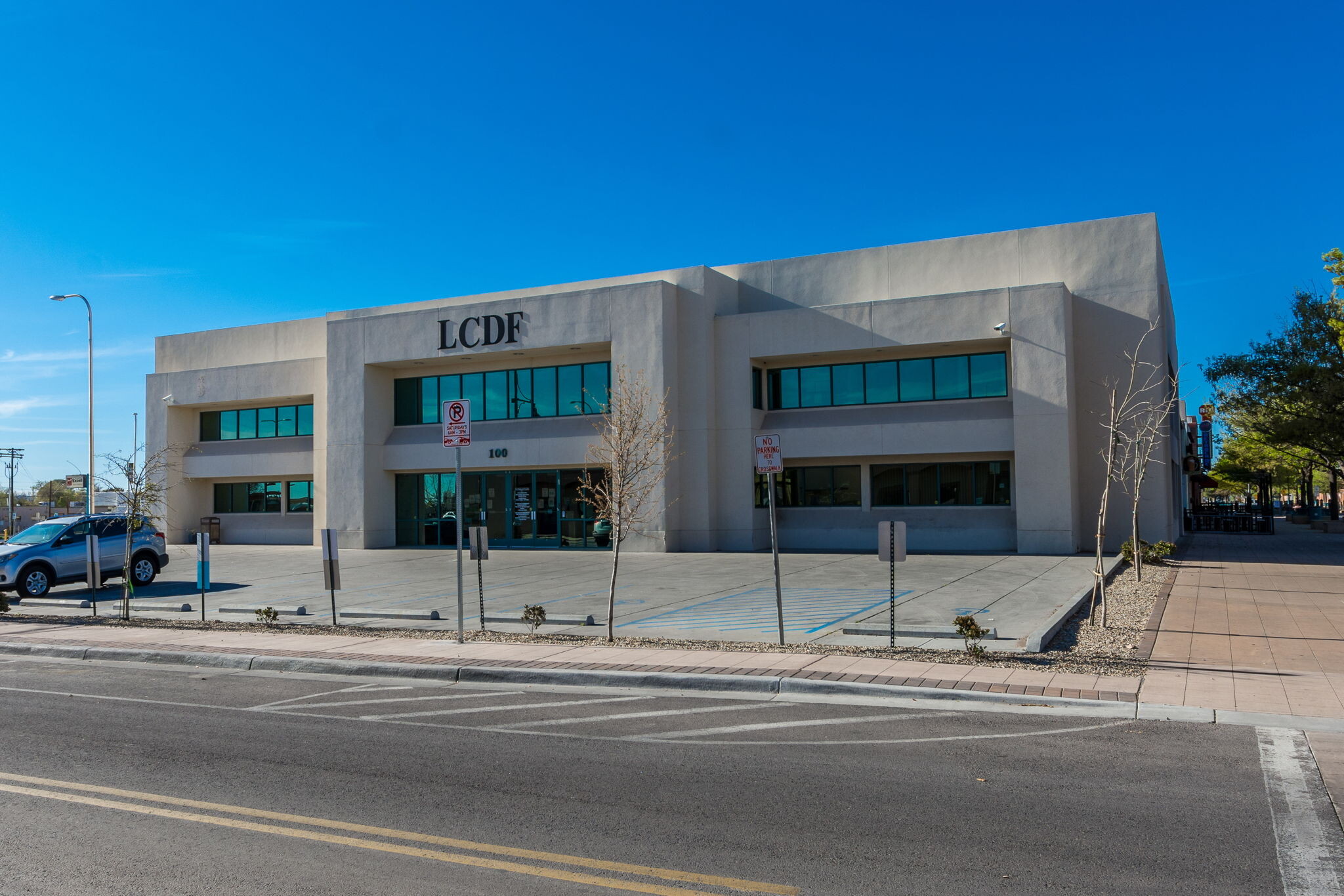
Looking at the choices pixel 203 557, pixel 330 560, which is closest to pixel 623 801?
pixel 330 560

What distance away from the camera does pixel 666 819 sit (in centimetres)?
553

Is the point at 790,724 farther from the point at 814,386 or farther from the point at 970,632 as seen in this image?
the point at 814,386

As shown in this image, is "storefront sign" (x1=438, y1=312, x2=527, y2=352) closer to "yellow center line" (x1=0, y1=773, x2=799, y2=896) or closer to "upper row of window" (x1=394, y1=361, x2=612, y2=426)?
"upper row of window" (x1=394, y1=361, x2=612, y2=426)

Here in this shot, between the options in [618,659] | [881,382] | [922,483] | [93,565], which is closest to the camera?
[618,659]

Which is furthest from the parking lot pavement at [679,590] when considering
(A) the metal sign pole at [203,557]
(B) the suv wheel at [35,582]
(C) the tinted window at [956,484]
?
(C) the tinted window at [956,484]

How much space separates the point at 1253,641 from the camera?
11.6 metres

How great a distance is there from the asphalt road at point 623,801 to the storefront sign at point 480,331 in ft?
72.9

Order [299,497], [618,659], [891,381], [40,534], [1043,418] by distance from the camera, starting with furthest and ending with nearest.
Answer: [299,497]
[891,381]
[1043,418]
[40,534]
[618,659]

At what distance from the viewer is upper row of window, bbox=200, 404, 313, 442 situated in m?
36.1

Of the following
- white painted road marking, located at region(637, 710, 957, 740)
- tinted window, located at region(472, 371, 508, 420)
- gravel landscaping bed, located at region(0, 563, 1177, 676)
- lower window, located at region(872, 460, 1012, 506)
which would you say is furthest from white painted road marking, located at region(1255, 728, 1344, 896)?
tinted window, located at region(472, 371, 508, 420)

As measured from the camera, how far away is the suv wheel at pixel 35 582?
19.4 metres

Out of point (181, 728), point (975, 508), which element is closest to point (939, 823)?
point (181, 728)

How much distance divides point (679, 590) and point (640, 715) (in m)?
9.91

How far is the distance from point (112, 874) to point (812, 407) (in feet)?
85.5
